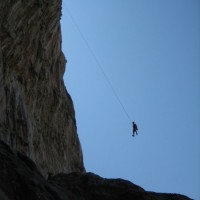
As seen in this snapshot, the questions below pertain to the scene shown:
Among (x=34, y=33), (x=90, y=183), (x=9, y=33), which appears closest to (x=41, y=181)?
(x=90, y=183)

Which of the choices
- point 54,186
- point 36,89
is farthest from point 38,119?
point 54,186

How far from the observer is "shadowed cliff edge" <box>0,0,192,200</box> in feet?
44.9

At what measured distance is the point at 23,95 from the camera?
96.6 feet

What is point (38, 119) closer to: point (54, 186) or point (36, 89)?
point (36, 89)

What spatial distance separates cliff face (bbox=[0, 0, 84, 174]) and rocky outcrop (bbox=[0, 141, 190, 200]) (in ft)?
21.5

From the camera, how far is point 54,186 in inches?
570

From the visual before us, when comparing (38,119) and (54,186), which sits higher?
(38,119)

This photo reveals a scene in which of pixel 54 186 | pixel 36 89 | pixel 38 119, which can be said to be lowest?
pixel 54 186

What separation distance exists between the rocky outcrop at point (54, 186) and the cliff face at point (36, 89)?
6566 millimetres

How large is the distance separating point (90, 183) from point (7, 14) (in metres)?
14.1

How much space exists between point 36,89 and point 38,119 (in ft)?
7.28

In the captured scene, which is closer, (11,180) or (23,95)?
(11,180)

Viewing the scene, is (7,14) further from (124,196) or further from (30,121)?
(124,196)

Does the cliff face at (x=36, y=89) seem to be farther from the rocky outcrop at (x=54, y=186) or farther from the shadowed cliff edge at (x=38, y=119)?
the rocky outcrop at (x=54, y=186)
